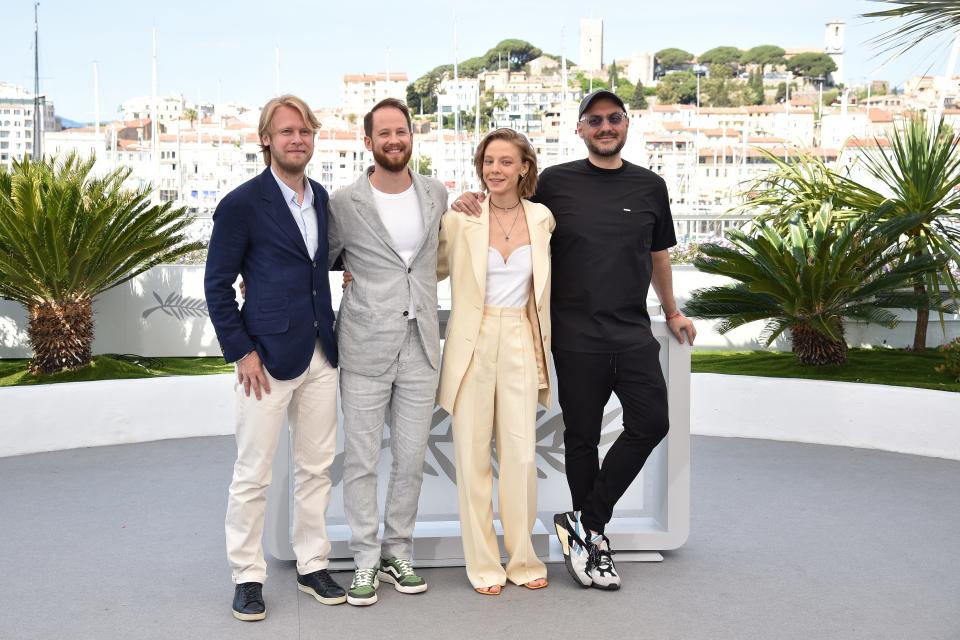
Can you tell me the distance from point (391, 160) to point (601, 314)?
0.95 meters

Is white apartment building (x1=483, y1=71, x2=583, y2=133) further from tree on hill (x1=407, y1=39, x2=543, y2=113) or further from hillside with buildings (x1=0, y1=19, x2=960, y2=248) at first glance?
tree on hill (x1=407, y1=39, x2=543, y2=113)

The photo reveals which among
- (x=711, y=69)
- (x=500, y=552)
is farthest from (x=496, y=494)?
(x=711, y=69)

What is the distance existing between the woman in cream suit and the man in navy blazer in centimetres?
46

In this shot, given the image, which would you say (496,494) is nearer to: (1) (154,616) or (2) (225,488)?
(1) (154,616)

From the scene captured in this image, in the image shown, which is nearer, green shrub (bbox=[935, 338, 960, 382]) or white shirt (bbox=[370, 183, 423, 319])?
white shirt (bbox=[370, 183, 423, 319])

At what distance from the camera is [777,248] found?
757 centimetres

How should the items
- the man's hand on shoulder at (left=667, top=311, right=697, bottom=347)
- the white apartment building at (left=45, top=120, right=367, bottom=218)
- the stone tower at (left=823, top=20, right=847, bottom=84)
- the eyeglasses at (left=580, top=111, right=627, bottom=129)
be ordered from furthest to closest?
1. the stone tower at (left=823, top=20, right=847, bottom=84)
2. the white apartment building at (left=45, top=120, right=367, bottom=218)
3. the man's hand on shoulder at (left=667, top=311, right=697, bottom=347)
4. the eyeglasses at (left=580, top=111, right=627, bottom=129)

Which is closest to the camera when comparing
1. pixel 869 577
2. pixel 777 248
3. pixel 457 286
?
pixel 457 286

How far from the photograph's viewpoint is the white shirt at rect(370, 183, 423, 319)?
366 centimetres

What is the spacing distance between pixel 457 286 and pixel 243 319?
764 millimetres

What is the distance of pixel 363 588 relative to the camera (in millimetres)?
3729

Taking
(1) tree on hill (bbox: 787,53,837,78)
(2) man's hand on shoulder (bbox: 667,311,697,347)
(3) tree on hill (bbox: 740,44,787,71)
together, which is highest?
(3) tree on hill (bbox: 740,44,787,71)

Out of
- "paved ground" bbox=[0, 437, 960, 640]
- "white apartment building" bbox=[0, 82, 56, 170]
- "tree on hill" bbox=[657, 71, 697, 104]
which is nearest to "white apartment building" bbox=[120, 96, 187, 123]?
"white apartment building" bbox=[0, 82, 56, 170]

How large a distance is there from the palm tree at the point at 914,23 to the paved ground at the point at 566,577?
2.75 meters
